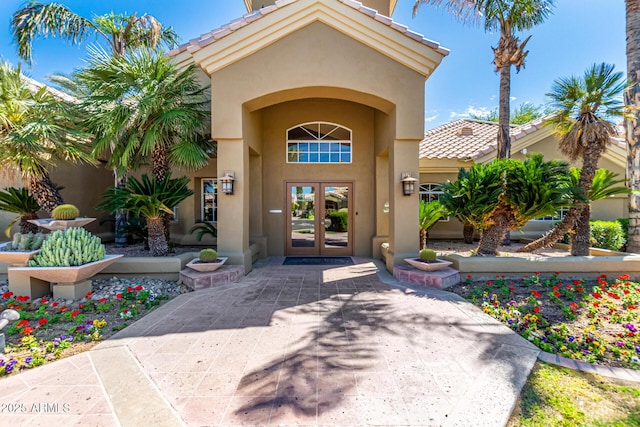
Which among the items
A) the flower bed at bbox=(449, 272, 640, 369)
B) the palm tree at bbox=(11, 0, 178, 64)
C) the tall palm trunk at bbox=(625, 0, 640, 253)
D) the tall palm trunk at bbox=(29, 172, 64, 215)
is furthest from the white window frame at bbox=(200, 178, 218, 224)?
the tall palm trunk at bbox=(625, 0, 640, 253)

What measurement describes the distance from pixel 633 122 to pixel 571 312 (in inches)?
296

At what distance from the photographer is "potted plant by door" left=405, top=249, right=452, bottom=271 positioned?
6.74 metres

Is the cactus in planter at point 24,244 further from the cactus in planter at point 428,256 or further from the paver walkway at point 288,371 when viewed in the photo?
the cactus in planter at point 428,256

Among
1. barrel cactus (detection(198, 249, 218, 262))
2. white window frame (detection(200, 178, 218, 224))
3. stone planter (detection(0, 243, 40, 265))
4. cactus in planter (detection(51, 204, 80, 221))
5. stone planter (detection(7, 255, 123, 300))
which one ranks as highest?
white window frame (detection(200, 178, 218, 224))

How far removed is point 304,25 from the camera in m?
7.16

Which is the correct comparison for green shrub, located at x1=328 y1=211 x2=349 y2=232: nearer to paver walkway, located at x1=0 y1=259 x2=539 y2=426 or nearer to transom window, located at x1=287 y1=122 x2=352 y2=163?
transom window, located at x1=287 y1=122 x2=352 y2=163

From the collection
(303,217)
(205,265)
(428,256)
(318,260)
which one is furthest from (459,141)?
(205,265)

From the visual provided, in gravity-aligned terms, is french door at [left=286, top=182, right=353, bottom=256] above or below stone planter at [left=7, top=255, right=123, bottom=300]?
above

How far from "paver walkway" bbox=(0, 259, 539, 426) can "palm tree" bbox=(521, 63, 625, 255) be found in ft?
18.2

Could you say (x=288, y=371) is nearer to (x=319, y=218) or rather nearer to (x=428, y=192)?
(x=319, y=218)

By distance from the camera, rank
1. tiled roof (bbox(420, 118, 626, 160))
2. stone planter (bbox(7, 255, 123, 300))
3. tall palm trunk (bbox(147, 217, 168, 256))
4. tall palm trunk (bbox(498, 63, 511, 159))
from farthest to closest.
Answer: tiled roof (bbox(420, 118, 626, 160)), tall palm trunk (bbox(498, 63, 511, 159)), tall palm trunk (bbox(147, 217, 168, 256)), stone planter (bbox(7, 255, 123, 300))

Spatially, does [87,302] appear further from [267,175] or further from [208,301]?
[267,175]

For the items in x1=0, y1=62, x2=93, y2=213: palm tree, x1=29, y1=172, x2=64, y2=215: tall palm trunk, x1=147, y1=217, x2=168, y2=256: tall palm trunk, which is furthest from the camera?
x1=147, y1=217, x2=168, y2=256: tall palm trunk

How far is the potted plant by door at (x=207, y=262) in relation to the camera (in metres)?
6.64
